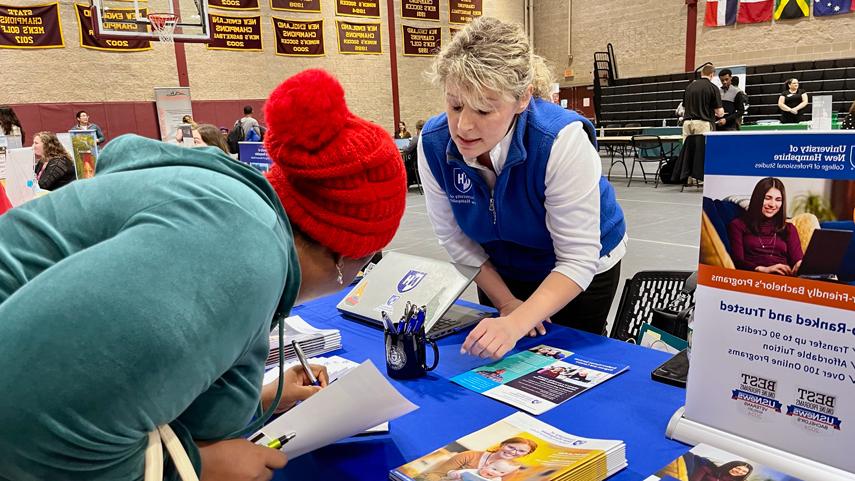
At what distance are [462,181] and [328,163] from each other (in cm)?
86

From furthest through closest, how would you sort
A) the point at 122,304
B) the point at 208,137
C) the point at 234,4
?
the point at 234,4
the point at 208,137
the point at 122,304

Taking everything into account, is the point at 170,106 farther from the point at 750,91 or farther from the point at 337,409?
the point at 337,409

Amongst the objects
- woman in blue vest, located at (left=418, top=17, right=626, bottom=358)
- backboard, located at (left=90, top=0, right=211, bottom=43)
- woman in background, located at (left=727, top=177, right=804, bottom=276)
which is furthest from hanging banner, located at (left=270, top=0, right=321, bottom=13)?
woman in background, located at (left=727, top=177, right=804, bottom=276)

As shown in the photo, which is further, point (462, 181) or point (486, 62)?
point (462, 181)

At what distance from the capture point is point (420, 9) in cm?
1255

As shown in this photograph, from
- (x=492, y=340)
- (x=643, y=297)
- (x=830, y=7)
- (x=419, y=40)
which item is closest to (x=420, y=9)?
(x=419, y=40)

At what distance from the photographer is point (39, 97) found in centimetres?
908

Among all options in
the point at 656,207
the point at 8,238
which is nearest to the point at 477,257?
the point at 8,238

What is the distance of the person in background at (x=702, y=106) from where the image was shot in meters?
8.05

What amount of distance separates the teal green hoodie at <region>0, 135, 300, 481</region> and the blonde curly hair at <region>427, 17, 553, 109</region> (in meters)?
0.74

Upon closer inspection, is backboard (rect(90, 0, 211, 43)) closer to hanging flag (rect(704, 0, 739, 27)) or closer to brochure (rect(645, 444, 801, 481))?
hanging flag (rect(704, 0, 739, 27))

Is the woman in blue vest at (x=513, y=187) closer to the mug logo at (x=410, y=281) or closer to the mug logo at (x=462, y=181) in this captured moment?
the mug logo at (x=462, y=181)

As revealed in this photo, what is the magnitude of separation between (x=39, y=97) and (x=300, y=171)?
33.9 feet

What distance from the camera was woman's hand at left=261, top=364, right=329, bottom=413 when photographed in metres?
1.02
